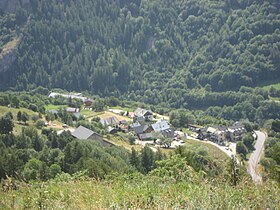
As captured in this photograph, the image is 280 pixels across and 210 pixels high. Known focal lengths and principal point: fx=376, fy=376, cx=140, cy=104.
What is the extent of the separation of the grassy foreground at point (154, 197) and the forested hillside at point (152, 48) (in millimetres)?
106535

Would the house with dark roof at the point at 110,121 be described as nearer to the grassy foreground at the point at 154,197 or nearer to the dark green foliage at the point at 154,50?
the dark green foliage at the point at 154,50

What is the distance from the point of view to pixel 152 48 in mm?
151375

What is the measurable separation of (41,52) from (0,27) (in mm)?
20403

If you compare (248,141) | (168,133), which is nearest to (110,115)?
(168,133)

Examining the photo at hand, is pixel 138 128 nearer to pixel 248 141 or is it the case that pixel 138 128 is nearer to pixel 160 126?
pixel 160 126

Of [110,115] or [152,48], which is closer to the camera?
[110,115]

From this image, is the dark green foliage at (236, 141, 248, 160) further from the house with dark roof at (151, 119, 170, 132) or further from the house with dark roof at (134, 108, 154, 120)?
the house with dark roof at (134, 108, 154, 120)

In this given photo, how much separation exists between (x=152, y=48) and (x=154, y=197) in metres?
146

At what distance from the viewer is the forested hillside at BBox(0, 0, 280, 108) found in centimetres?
12681

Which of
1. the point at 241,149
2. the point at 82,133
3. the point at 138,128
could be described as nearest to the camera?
the point at 82,133

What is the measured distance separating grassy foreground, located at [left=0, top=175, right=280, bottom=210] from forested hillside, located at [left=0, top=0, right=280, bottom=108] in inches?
4194

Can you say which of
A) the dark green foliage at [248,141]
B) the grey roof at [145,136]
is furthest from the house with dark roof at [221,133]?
the grey roof at [145,136]

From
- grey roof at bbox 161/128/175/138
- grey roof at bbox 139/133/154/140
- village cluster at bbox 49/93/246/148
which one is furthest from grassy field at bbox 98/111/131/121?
grey roof at bbox 161/128/175/138

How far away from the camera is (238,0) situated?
152 metres
